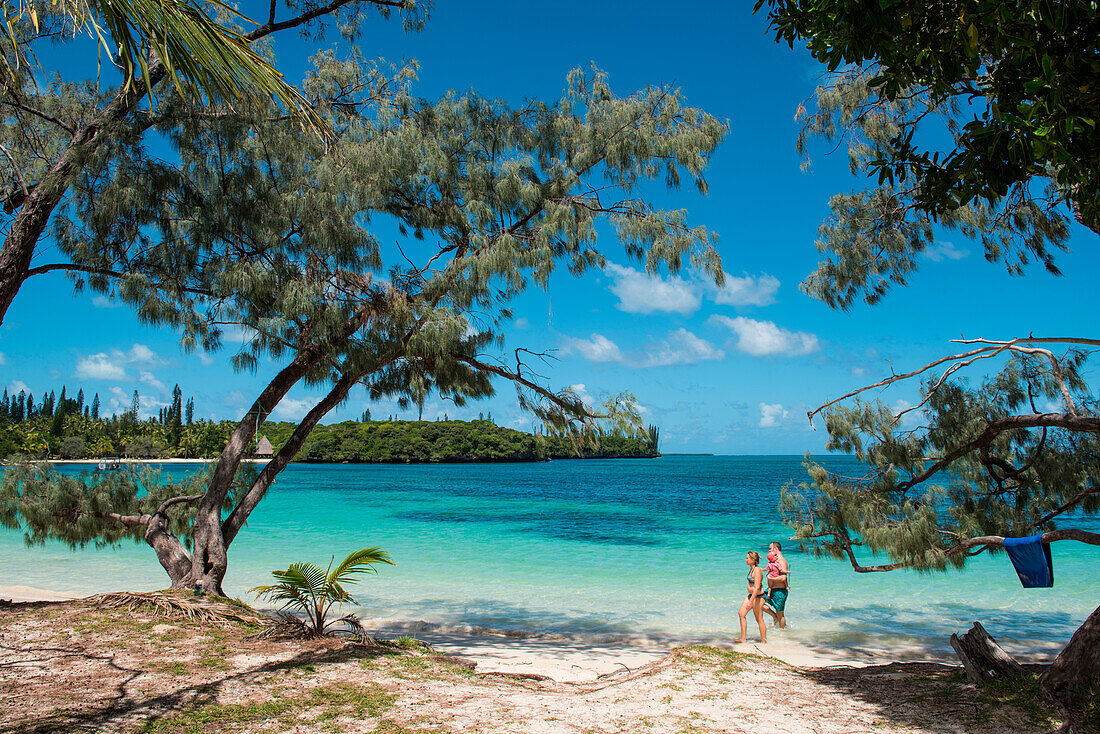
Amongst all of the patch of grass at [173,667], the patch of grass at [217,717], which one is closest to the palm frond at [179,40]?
the patch of grass at [217,717]

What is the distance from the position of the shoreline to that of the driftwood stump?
6.27ft

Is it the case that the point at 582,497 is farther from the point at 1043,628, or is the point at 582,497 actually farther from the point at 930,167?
the point at 930,167

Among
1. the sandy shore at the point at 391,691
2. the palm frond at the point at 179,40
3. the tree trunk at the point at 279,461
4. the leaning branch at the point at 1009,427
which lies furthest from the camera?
the tree trunk at the point at 279,461

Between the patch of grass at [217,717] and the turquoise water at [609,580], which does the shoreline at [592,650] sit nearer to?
the turquoise water at [609,580]

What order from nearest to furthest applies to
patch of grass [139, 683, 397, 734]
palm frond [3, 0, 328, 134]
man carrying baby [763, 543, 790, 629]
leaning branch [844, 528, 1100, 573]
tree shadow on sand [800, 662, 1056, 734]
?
palm frond [3, 0, 328, 134] < patch of grass [139, 683, 397, 734] < tree shadow on sand [800, 662, 1056, 734] < leaning branch [844, 528, 1100, 573] < man carrying baby [763, 543, 790, 629]

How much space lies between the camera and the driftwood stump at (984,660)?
481 centimetres

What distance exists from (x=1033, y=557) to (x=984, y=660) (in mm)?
854

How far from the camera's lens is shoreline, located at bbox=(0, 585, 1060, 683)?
22.5 feet

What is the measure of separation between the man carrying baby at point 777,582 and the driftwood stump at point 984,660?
350 cm

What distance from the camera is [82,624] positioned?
5965mm

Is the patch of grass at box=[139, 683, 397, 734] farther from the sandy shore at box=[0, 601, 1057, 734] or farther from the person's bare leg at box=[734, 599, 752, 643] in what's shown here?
the person's bare leg at box=[734, 599, 752, 643]

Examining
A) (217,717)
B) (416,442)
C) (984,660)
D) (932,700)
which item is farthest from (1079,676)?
(416,442)

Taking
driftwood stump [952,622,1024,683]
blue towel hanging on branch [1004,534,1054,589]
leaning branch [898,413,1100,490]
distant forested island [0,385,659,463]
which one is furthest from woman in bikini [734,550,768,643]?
distant forested island [0,385,659,463]

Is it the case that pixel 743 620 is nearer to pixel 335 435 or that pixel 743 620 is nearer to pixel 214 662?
pixel 214 662
